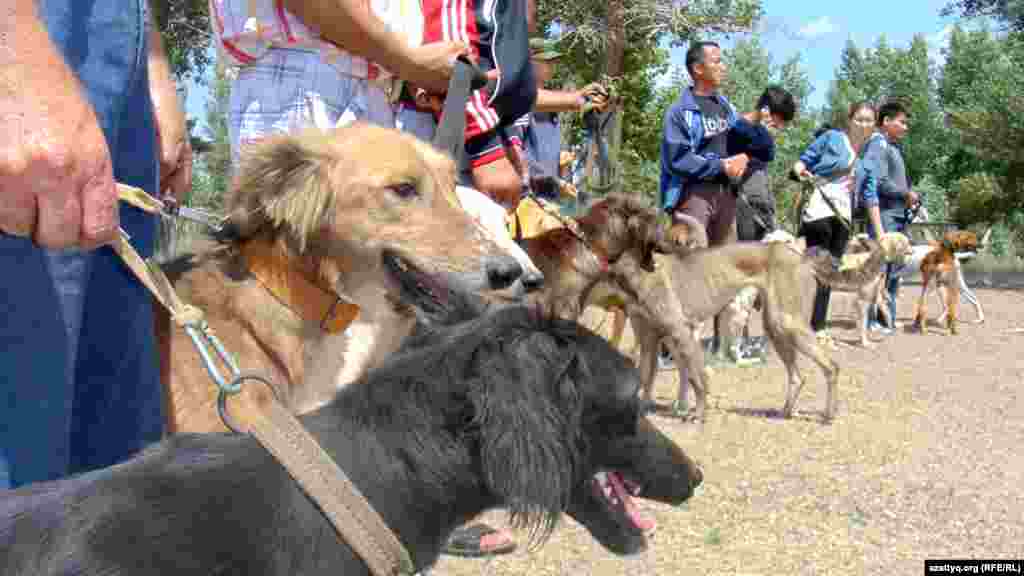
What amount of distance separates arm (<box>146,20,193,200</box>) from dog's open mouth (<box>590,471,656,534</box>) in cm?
129

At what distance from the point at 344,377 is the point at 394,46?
99 centimetres

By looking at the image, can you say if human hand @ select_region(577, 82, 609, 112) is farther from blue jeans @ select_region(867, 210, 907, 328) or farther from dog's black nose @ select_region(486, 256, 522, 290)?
blue jeans @ select_region(867, 210, 907, 328)

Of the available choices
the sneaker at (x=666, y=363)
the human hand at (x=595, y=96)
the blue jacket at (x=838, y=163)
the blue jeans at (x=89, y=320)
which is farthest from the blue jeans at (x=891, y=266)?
the blue jeans at (x=89, y=320)

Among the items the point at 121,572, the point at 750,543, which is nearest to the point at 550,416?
the point at 121,572

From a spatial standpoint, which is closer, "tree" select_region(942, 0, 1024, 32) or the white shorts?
the white shorts

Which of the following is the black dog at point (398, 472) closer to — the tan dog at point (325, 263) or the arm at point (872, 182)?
the tan dog at point (325, 263)

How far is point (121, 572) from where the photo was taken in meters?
1.36

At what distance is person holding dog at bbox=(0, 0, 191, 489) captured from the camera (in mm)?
1286

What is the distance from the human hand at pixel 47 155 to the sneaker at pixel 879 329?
42.5 ft

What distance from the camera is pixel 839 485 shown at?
5266 mm

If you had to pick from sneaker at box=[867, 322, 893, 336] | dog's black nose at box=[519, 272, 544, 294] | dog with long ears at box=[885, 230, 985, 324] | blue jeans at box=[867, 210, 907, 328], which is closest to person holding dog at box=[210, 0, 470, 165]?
dog's black nose at box=[519, 272, 544, 294]

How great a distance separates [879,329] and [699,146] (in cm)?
619

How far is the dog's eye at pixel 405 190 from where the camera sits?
110 inches

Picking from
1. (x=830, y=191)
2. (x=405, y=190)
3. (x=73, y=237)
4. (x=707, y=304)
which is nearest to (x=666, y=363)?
(x=707, y=304)
